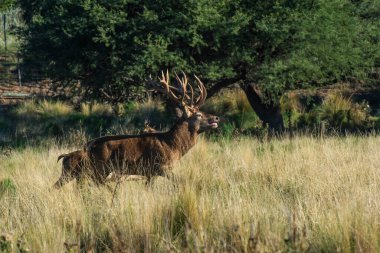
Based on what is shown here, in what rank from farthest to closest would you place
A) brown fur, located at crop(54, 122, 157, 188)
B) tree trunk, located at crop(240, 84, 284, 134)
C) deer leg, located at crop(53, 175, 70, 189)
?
tree trunk, located at crop(240, 84, 284, 134) < brown fur, located at crop(54, 122, 157, 188) < deer leg, located at crop(53, 175, 70, 189)

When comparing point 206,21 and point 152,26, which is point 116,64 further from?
point 206,21

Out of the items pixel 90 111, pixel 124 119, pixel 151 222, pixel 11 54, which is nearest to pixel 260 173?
pixel 151 222

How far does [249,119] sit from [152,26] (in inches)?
270

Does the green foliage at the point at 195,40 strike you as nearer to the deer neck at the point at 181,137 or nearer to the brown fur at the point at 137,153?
the deer neck at the point at 181,137

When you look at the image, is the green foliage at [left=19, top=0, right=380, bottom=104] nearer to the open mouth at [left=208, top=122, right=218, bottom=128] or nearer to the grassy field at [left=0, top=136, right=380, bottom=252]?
the open mouth at [left=208, top=122, right=218, bottom=128]

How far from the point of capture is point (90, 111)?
84.2 ft

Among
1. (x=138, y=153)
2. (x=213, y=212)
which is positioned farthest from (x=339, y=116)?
(x=213, y=212)

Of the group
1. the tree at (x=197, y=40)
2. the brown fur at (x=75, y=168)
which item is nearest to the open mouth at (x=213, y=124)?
the brown fur at (x=75, y=168)

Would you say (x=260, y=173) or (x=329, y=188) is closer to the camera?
(x=329, y=188)

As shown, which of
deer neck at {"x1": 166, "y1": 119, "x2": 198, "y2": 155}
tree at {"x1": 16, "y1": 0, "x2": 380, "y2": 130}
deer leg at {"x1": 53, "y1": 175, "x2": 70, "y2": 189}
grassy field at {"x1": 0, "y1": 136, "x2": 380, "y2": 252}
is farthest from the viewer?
tree at {"x1": 16, "y1": 0, "x2": 380, "y2": 130}

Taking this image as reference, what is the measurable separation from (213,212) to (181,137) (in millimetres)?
3731

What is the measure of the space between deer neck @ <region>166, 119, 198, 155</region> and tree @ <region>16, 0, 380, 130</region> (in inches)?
204

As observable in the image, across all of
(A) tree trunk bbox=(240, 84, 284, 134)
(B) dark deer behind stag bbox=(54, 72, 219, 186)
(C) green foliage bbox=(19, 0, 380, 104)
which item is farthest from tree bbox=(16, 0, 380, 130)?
(B) dark deer behind stag bbox=(54, 72, 219, 186)

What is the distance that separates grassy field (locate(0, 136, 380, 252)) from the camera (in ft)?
17.7
